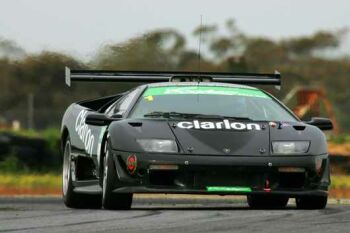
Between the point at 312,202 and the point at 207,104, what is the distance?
1221 mm

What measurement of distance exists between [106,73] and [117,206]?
2471mm

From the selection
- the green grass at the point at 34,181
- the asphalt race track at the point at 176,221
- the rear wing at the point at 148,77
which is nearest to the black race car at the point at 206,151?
the asphalt race track at the point at 176,221

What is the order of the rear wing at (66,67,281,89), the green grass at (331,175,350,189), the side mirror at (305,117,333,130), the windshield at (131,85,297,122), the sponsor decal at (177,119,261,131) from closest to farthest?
the sponsor decal at (177,119,261,131)
the windshield at (131,85,297,122)
the side mirror at (305,117,333,130)
the rear wing at (66,67,281,89)
the green grass at (331,175,350,189)

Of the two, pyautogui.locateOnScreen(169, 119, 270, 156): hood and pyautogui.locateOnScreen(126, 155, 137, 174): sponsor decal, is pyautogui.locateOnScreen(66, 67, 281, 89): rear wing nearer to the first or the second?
pyautogui.locateOnScreen(169, 119, 270, 156): hood

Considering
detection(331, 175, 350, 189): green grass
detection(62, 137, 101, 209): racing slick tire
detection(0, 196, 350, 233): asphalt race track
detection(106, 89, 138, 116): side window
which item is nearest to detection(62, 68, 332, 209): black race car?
detection(106, 89, 138, 116): side window

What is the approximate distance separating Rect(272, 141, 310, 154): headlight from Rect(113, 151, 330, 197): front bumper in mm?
60

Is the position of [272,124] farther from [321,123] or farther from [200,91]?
[200,91]

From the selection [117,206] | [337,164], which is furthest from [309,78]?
[117,206]

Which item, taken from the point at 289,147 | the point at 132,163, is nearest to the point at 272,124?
the point at 289,147

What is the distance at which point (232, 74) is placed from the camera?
11.5 metres

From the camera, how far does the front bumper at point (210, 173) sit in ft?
29.4

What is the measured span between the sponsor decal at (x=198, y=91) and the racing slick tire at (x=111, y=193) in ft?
3.14

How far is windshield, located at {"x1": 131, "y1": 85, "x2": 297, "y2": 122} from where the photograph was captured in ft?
32.0

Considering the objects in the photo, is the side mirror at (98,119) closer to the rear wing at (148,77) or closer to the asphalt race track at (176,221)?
the asphalt race track at (176,221)
